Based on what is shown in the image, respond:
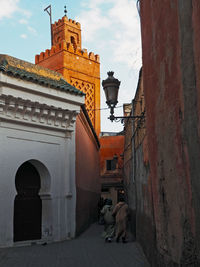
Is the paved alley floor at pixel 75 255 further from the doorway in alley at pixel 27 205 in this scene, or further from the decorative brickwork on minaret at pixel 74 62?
the decorative brickwork on minaret at pixel 74 62

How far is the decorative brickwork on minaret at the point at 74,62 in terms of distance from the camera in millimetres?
19281

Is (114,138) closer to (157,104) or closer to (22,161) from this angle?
(22,161)

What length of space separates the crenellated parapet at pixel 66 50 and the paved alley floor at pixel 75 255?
534 inches

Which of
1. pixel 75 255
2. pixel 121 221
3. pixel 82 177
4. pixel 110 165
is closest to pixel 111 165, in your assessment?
pixel 110 165

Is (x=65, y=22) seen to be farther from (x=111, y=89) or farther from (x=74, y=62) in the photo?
(x=111, y=89)

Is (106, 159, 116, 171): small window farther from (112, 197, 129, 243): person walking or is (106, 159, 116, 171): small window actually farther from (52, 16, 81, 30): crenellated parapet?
(112, 197, 129, 243): person walking

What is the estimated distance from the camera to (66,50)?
1950 cm

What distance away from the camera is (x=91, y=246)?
8172 millimetres

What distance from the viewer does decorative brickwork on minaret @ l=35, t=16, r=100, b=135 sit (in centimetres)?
1928

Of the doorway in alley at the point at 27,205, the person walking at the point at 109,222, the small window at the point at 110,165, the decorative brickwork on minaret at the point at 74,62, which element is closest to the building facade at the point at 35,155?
the doorway in alley at the point at 27,205

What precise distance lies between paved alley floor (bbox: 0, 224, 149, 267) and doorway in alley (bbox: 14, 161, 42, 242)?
0.57 meters

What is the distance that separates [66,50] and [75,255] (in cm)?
1472

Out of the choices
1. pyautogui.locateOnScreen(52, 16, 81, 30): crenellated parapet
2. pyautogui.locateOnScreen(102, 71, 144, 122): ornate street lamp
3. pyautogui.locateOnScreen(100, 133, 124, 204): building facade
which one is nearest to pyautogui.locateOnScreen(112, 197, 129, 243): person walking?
pyautogui.locateOnScreen(102, 71, 144, 122): ornate street lamp

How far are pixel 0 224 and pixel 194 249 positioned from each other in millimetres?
5472
